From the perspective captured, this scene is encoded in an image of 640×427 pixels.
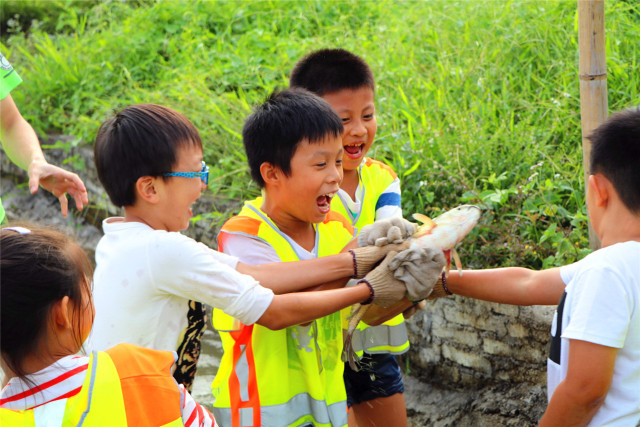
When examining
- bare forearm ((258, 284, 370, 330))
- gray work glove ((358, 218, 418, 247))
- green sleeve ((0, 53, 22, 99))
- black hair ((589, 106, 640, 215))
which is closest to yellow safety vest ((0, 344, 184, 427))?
bare forearm ((258, 284, 370, 330))

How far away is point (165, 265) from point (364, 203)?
102cm

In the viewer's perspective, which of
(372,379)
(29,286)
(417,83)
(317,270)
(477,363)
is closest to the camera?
(29,286)

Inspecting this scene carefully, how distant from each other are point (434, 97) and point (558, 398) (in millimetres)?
3253

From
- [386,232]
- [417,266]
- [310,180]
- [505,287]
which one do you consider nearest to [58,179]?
[310,180]

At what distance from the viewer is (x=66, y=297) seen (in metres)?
1.58

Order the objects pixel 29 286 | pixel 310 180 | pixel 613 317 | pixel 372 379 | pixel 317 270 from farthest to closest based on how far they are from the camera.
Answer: pixel 372 379 < pixel 310 180 < pixel 317 270 < pixel 613 317 < pixel 29 286

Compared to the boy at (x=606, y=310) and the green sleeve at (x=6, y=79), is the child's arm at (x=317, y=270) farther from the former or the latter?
the green sleeve at (x=6, y=79)

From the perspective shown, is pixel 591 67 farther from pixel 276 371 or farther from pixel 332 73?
pixel 276 371

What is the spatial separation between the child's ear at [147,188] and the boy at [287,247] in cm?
31

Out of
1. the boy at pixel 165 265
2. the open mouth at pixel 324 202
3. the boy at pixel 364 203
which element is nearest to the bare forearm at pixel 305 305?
the boy at pixel 165 265

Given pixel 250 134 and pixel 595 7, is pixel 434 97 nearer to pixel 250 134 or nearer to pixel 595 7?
pixel 595 7

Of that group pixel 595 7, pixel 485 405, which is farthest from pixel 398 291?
pixel 595 7

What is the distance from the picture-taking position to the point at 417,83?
5.02 metres

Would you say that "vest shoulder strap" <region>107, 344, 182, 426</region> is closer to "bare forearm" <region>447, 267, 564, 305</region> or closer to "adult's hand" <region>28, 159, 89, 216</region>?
"adult's hand" <region>28, 159, 89, 216</region>
